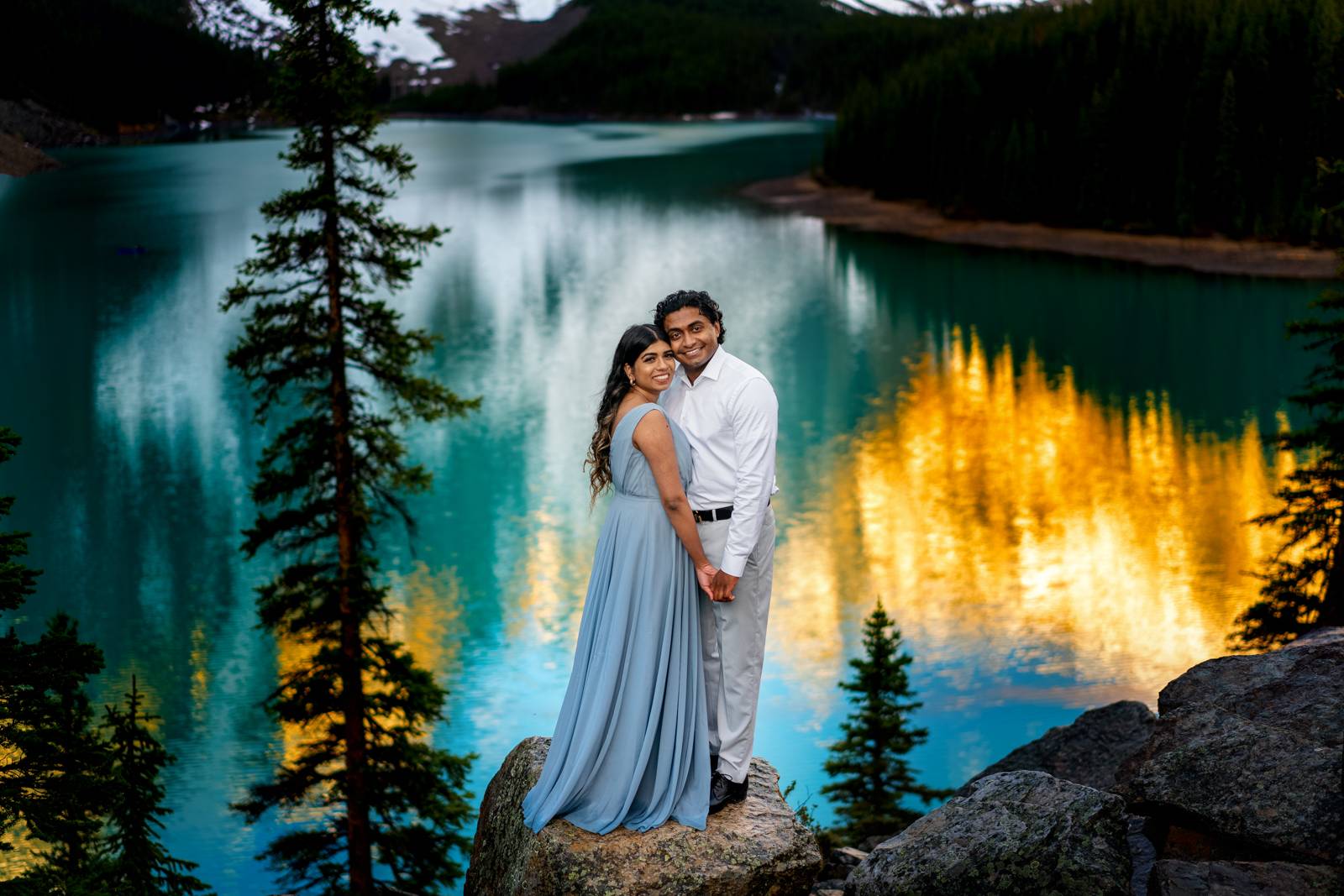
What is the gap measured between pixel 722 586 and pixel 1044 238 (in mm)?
67875

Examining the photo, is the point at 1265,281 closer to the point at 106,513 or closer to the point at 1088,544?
the point at 1088,544

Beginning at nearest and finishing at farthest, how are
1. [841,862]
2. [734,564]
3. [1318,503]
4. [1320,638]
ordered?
[734,564] → [1320,638] → [841,862] → [1318,503]

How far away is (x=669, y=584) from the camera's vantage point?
22.3 feet

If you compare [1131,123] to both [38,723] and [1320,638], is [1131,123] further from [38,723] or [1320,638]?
[38,723]

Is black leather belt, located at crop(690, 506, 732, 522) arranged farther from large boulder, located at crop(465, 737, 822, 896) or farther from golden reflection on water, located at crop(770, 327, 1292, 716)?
golden reflection on water, located at crop(770, 327, 1292, 716)

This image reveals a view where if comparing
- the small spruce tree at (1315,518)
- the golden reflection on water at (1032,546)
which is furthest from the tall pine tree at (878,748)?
the small spruce tree at (1315,518)

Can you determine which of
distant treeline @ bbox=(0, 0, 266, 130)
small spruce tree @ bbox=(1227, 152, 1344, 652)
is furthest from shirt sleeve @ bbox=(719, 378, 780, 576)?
distant treeline @ bbox=(0, 0, 266, 130)

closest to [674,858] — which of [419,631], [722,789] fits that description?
[722,789]

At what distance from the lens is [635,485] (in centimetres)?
682

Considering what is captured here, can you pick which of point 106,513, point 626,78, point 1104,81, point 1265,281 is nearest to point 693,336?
point 106,513

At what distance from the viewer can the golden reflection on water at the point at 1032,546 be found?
22578mm

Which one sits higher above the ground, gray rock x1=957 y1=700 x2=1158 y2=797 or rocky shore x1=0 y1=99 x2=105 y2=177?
rocky shore x1=0 y1=99 x2=105 y2=177

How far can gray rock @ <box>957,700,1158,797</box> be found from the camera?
41.8 ft

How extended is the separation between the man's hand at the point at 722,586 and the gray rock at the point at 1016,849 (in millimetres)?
1665
